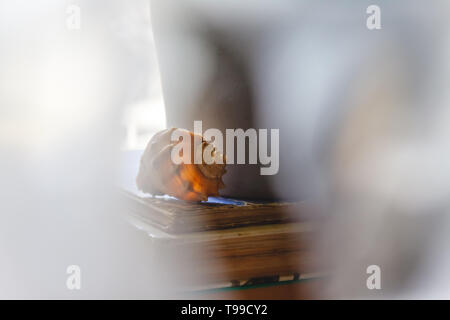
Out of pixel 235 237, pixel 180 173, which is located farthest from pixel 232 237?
pixel 180 173

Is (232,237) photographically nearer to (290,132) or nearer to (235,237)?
(235,237)

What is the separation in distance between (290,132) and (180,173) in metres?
0.22

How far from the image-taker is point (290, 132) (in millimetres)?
840

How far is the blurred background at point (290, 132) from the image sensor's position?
80 cm

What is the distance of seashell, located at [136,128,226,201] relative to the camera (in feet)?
2.54

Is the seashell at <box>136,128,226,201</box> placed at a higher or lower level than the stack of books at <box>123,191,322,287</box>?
A: higher

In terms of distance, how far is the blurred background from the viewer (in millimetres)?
798

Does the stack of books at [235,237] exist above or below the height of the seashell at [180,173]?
below

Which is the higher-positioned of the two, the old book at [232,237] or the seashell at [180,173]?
the seashell at [180,173]

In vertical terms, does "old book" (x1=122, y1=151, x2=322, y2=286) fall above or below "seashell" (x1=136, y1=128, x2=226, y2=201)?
below

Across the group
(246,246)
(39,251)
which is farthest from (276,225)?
(39,251)

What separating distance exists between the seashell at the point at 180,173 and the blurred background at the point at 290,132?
0.25 ft

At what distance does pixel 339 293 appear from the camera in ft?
2.67

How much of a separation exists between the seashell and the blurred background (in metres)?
0.08
